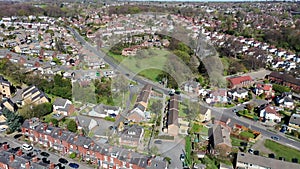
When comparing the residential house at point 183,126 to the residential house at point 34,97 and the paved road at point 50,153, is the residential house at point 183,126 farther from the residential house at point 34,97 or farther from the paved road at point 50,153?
the residential house at point 34,97

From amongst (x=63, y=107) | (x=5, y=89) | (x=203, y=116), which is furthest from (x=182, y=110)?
(x=5, y=89)

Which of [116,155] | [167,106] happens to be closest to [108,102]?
[167,106]

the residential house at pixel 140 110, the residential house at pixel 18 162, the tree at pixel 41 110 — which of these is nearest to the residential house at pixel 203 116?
the residential house at pixel 140 110

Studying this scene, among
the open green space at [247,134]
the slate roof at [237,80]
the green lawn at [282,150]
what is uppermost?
the slate roof at [237,80]

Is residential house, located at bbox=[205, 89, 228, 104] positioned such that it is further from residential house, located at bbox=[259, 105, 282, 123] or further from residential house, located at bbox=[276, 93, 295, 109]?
residential house, located at bbox=[276, 93, 295, 109]

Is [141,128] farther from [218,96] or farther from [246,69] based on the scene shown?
[246,69]

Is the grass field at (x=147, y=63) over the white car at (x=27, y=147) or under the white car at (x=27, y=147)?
over
